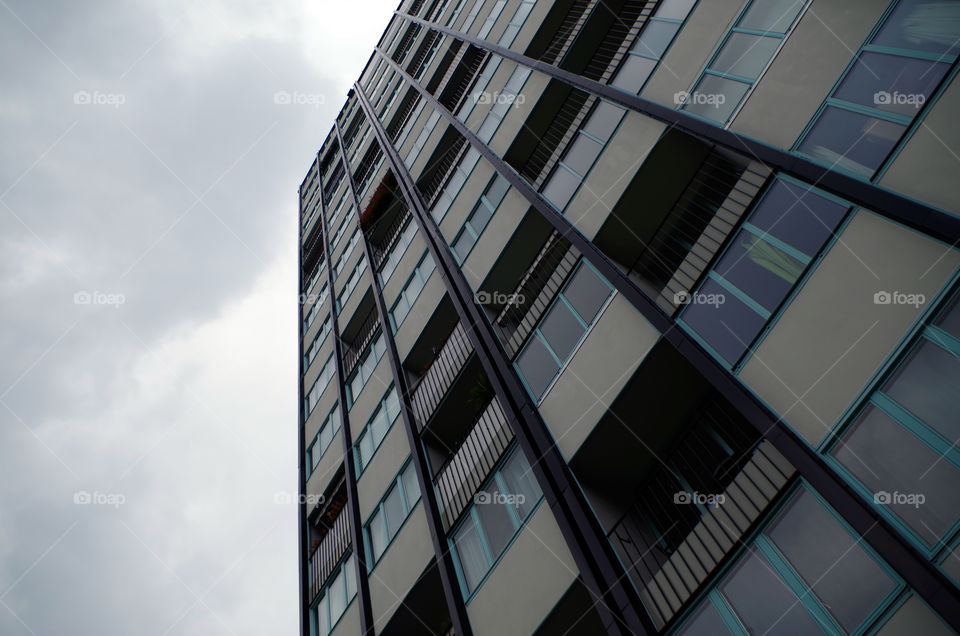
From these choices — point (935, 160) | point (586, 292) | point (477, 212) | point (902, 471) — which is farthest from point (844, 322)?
point (477, 212)

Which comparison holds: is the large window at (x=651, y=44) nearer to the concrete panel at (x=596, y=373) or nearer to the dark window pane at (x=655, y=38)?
the dark window pane at (x=655, y=38)

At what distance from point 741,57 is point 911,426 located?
21.7 feet

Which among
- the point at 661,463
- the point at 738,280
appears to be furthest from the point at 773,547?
the point at 738,280

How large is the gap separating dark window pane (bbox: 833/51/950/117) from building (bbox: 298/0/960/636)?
0.09ft

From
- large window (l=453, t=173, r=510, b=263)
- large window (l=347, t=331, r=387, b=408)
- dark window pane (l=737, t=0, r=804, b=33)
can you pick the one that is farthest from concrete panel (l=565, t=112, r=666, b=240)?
large window (l=347, t=331, r=387, b=408)

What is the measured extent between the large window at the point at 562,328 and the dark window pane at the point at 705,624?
14.7ft

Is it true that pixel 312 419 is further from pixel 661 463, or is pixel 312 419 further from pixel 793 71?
pixel 793 71

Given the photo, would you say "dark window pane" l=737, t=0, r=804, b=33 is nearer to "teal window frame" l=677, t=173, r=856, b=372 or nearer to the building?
the building

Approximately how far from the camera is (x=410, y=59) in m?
31.6

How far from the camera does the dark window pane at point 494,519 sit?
9.80 metres

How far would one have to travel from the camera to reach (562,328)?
10805 millimetres

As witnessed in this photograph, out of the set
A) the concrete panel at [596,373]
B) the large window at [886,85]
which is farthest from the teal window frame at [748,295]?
the concrete panel at [596,373]

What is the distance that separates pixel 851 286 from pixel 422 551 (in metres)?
9.29

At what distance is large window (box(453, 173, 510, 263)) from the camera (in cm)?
1530
